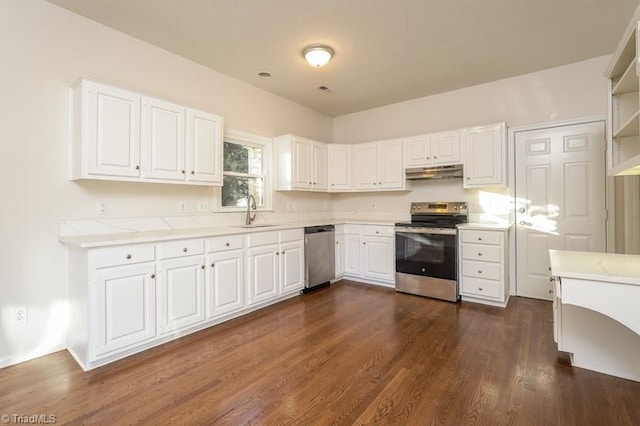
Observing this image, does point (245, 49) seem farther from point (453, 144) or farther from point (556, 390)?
point (556, 390)

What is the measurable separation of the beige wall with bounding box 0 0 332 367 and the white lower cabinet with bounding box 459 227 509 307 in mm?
3682

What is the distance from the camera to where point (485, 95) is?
4156mm

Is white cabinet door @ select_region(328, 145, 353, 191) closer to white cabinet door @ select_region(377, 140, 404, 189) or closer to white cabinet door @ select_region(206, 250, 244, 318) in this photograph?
white cabinet door @ select_region(377, 140, 404, 189)

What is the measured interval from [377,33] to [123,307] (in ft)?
10.8

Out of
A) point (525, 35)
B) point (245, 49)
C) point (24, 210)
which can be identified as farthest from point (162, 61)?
point (525, 35)

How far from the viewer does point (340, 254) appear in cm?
473

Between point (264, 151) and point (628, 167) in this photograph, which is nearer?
point (628, 167)

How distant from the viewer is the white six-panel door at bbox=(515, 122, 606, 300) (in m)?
3.47

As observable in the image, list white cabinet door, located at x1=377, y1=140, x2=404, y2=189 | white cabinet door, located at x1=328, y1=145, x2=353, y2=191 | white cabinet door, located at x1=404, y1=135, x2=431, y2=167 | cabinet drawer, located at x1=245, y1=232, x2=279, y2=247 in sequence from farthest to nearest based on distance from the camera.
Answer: white cabinet door, located at x1=328, y1=145, x2=353, y2=191, white cabinet door, located at x1=377, y1=140, x2=404, y2=189, white cabinet door, located at x1=404, y1=135, x2=431, y2=167, cabinet drawer, located at x1=245, y1=232, x2=279, y2=247

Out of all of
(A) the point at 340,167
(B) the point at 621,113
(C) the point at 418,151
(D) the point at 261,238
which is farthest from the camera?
(A) the point at 340,167

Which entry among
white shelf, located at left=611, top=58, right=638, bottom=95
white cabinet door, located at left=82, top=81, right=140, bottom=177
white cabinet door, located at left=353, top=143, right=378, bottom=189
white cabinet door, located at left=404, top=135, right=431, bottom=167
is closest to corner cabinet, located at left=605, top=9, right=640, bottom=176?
white shelf, located at left=611, top=58, right=638, bottom=95

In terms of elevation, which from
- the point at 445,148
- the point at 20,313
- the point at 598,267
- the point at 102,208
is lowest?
the point at 20,313

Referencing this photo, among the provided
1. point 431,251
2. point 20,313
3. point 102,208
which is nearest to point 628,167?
point 431,251

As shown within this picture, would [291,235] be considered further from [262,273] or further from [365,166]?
[365,166]
